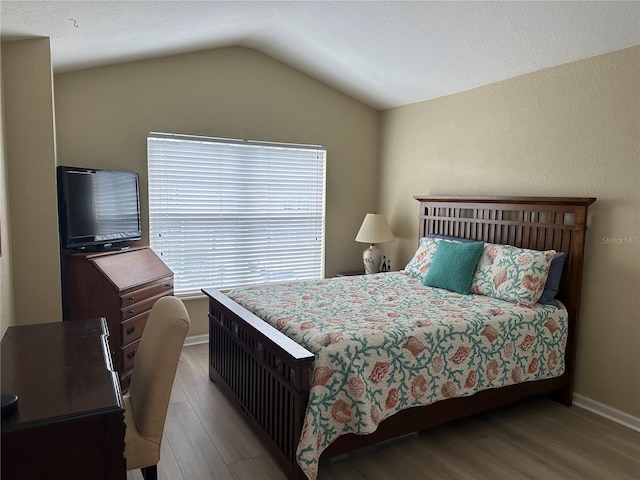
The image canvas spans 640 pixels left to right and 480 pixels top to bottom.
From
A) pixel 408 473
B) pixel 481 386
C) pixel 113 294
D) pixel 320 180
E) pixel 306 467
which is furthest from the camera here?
pixel 320 180

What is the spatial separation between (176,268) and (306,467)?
8.40 ft

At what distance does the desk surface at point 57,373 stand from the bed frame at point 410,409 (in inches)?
33.1

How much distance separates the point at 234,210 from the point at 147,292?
1.31m

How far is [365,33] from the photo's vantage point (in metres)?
3.43

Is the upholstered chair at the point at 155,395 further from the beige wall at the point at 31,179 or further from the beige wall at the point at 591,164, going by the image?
the beige wall at the point at 591,164

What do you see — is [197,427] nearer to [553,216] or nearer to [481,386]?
[481,386]

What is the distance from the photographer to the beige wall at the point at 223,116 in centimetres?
360

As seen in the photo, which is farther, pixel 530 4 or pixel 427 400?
pixel 530 4

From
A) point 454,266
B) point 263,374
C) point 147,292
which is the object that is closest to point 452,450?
point 263,374

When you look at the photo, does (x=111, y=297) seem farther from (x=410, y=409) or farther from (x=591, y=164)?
(x=591, y=164)

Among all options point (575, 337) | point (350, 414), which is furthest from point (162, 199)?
point (575, 337)

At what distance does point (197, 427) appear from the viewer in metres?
2.73

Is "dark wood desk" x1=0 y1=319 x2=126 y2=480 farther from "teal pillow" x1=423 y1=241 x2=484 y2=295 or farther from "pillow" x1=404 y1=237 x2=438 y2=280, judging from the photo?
"pillow" x1=404 y1=237 x2=438 y2=280

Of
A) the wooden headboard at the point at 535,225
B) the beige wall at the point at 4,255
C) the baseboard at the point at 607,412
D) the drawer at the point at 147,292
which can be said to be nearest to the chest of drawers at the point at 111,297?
the drawer at the point at 147,292
